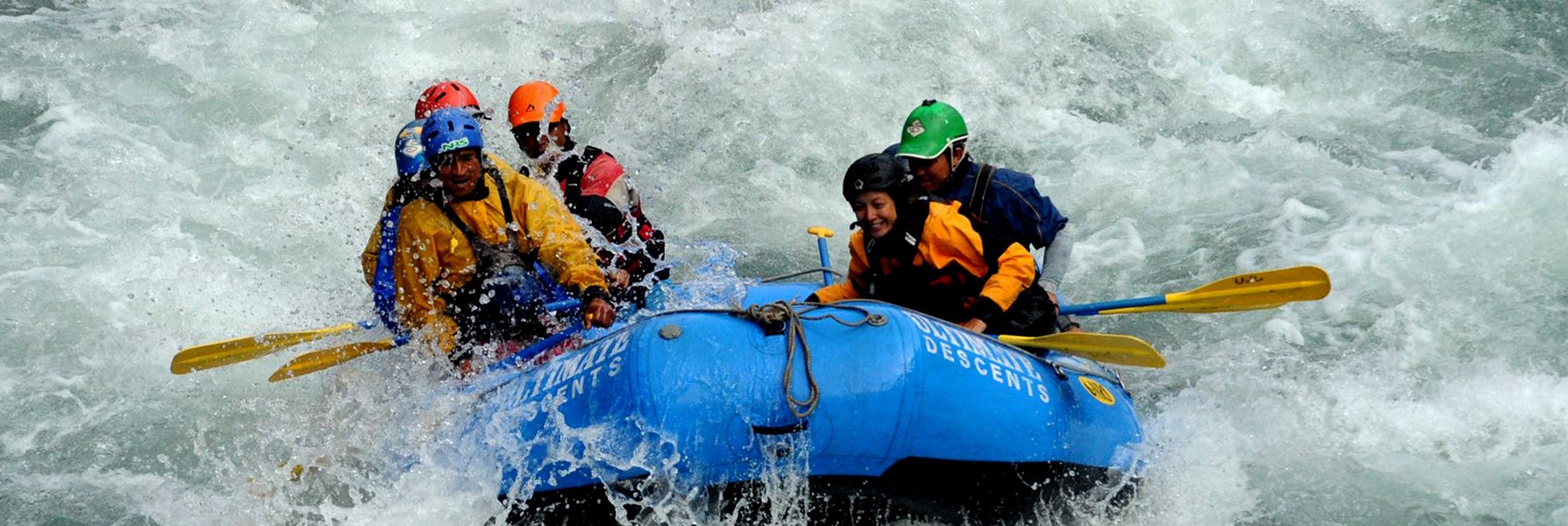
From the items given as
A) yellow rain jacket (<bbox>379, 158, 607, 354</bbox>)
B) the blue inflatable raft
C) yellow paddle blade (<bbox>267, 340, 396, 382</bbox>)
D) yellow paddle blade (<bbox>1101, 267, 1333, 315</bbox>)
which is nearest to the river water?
yellow paddle blade (<bbox>267, 340, 396, 382</bbox>)

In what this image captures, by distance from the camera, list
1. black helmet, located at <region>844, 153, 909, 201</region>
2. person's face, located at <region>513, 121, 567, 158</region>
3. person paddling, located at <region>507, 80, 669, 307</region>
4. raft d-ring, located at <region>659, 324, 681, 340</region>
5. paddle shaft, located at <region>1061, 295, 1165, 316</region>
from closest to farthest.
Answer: raft d-ring, located at <region>659, 324, 681, 340</region>, black helmet, located at <region>844, 153, 909, 201</region>, paddle shaft, located at <region>1061, 295, 1165, 316</region>, person paddling, located at <region>507, 80, 669, 307</region>, person's face, located at <region>513, 121, 567, 158</region>

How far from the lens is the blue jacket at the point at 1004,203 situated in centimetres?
518

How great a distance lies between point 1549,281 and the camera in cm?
714

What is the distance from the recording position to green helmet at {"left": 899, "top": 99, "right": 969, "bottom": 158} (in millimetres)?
5102

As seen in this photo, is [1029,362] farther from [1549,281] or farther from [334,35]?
[334,35]

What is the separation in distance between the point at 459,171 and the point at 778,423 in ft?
4.55

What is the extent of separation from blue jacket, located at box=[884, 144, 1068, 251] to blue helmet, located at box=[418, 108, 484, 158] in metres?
1.67

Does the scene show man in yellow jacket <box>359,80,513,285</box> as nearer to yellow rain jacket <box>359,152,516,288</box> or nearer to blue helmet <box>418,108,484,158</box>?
yellow rain jacket <box>359,152,516,288</box>

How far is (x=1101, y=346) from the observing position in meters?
4.68

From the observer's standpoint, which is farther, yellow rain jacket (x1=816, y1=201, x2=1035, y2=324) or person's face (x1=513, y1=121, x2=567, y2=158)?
person's face (x1=513, y1=121, x2=567, y2=158)

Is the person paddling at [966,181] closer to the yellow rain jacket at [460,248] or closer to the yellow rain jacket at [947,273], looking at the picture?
the yellow rain jacket at [947,273]

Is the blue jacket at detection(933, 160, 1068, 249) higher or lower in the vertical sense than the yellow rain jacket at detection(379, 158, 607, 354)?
higher

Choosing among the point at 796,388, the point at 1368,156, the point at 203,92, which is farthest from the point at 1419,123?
the point at 203,92

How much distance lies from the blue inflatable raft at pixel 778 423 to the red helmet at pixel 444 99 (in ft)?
7.50
